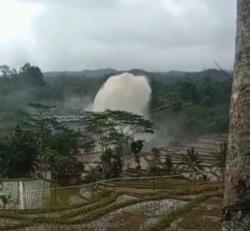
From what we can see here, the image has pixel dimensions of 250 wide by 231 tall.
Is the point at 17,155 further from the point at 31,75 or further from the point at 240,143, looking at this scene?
the point at 31,75

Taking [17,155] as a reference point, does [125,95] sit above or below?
above

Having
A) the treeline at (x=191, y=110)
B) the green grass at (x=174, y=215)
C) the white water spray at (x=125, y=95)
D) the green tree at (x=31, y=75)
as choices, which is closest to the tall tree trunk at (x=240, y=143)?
the green grass at (x=174, y=215)

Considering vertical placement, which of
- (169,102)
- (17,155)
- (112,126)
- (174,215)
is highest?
(169,102)

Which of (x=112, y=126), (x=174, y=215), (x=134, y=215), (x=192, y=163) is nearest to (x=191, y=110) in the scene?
(x=112, y=126)

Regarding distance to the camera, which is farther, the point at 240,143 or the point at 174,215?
the point at 174,215

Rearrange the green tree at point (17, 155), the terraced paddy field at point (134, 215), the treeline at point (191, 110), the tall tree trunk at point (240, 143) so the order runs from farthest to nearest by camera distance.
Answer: the treeline at point (191, 110)
the green tree at point (17, 155)
the terraced paddy field at point (134, 215)
the tall tree trunk at point (240, 143)

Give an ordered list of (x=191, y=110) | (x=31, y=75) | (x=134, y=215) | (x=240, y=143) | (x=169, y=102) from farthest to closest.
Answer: (x=31, y=75) → (x=169, y=102) → (x=191, y=110) → (x=134, y=215) → (x=240, y=143)

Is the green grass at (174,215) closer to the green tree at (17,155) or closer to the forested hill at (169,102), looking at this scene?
the green tree at (17,155)

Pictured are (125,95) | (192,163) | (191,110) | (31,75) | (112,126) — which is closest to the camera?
(192,163)
